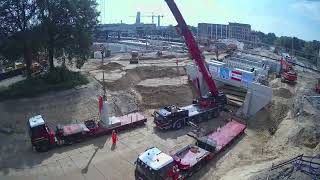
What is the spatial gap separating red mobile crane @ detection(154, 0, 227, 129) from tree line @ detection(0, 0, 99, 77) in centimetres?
1275

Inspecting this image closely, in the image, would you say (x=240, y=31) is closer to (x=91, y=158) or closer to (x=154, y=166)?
(x=91, y=158)

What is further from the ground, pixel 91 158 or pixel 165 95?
pixel 165 95

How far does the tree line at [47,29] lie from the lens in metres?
33.5

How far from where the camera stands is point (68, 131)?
2616cm

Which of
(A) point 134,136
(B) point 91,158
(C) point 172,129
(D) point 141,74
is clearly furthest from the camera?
(D) point 141,74

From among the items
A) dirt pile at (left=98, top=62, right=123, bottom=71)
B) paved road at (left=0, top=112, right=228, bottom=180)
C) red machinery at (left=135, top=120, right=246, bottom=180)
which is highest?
dirt pile at (left=98, top=62, right=123, bottom=71)

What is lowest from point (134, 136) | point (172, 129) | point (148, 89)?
point (134, 136)

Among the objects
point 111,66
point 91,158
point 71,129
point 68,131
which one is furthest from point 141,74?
point 91,158

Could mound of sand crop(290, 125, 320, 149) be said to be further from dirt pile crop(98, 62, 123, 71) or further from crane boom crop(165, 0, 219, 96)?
dirt pile crop(98, 62, 123, 71)

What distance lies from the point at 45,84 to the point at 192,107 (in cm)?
1613

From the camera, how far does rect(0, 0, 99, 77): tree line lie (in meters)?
33.5

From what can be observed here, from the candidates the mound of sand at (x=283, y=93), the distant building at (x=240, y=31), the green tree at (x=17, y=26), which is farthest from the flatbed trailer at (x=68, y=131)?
the distant building at (x=240, y=31)

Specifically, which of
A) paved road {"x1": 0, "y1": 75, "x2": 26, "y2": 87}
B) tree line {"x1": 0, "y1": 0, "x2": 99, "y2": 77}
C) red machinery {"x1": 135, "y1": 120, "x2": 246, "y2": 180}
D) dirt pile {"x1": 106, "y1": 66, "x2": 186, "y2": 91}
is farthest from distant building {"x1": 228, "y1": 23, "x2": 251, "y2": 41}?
red machinery {"x1": 135, "y1": 120, "x2": 246, "y2": 180}

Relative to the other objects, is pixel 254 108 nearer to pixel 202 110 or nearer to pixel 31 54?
pixel 202 110
